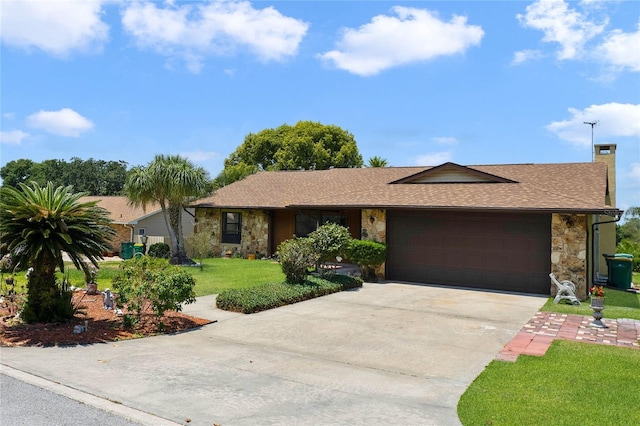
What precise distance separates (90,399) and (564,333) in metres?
8.54

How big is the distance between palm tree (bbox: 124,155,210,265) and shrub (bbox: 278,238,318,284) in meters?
9.14

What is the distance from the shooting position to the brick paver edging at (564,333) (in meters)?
8.48

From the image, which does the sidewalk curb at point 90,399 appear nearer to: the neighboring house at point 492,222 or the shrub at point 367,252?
the shrub at point 367,252

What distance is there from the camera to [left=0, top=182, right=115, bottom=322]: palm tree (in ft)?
29.9

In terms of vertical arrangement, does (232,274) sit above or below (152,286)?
below

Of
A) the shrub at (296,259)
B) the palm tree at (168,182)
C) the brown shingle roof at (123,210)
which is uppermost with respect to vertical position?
the palm tree at (168,182)

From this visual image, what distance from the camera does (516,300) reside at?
549 inches

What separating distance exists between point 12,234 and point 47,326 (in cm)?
186

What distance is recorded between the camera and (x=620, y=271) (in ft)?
56.6

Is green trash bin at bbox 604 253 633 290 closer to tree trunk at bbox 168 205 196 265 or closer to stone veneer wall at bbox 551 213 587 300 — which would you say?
stone veneer wall at bbox 551 213 587 300

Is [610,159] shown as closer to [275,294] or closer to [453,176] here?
[453,176]

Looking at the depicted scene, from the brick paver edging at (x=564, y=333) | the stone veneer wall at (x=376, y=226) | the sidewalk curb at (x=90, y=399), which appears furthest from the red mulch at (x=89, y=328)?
the stone veneer wall at (x=376, y=226)

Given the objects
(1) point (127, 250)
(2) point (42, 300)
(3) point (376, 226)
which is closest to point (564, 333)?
(3) point (376, 226)

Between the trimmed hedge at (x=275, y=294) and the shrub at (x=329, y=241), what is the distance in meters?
0.78
